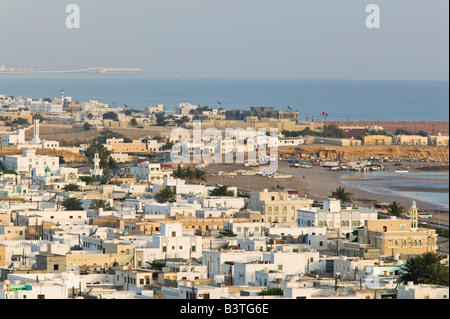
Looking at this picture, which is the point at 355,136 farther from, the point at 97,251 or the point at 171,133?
the point at 97,251

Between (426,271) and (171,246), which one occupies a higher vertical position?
(426,271)

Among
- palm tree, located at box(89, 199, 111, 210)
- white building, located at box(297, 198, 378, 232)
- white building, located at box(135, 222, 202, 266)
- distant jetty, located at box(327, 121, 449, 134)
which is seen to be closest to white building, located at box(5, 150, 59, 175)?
palm tree, located at box(89, 199, 111, 210)

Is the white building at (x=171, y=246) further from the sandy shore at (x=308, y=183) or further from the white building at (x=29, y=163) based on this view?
the white building at (x=29, y=163)

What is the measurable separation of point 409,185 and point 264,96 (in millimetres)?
85893

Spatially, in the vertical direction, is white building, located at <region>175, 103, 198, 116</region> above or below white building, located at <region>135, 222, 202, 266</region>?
above

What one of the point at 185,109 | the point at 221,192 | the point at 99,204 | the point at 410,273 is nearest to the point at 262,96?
the point at 185,109

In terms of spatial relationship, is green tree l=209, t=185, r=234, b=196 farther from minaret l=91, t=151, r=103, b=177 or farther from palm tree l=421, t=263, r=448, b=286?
palm tree l=421, t=263, r=448, b=286

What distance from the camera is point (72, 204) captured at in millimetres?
38094

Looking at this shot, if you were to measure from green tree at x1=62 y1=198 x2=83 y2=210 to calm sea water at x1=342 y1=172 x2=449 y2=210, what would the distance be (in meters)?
9.37

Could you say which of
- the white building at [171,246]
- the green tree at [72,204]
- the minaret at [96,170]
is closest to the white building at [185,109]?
the minaret at [96,170]

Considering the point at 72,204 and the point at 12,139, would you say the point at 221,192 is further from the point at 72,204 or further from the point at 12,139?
the point at 12,139

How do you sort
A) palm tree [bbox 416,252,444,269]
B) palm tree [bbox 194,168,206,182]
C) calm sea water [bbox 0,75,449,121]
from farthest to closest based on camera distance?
calm sea water [bbox 0,75,449,121], palm tree [bbox 194,168,206,182], palm tree [bbox 416,252,444,269]

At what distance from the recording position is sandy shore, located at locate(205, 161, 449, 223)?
44.1 meters
